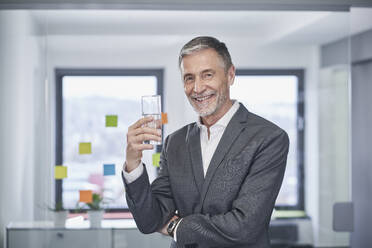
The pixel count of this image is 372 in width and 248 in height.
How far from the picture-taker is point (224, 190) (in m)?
1.67

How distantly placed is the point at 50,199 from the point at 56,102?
2.00ft

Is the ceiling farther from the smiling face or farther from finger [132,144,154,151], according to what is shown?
finger [132,144,154,151]

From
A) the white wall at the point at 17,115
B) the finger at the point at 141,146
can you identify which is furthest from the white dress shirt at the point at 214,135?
the white wall at the point at 17,115

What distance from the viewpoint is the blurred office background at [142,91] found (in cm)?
269

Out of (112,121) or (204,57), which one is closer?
(204,57)

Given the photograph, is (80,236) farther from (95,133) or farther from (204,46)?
(204,46)

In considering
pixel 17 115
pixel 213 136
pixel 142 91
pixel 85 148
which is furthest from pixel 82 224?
pixel 213 136

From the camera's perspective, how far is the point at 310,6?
8.65 feet

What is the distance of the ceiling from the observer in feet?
8.96

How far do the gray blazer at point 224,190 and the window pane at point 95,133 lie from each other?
1.03m

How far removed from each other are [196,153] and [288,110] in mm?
1555

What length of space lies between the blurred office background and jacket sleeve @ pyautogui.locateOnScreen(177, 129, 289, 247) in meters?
1.18

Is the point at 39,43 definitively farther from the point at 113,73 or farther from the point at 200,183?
the point at 200,183

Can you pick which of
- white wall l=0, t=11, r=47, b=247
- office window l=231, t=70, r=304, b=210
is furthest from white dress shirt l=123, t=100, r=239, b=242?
white wall l=0, t=11, r=47, b=247
